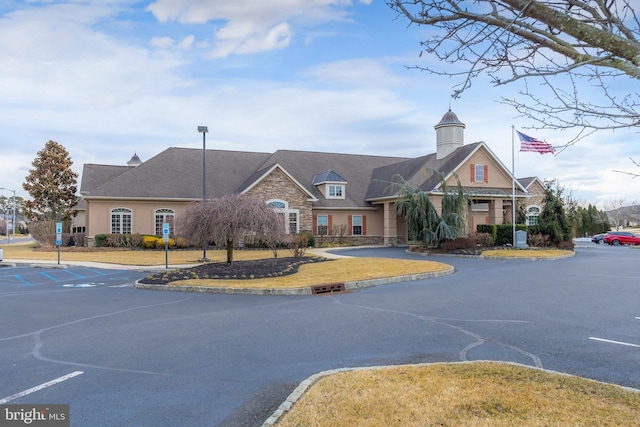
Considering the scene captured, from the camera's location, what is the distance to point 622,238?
135 feet

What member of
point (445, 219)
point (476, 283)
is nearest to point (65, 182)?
point (445, 219)

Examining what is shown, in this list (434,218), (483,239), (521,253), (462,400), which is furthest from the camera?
(483,239)

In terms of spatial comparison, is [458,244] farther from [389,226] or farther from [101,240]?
[101,240]

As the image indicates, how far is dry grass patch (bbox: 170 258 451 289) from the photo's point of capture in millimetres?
13852

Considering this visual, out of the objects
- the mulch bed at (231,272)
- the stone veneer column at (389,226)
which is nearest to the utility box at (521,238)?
the stone veneer column at (389,226)

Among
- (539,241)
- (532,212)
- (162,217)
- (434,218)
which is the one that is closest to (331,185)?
(434,218)

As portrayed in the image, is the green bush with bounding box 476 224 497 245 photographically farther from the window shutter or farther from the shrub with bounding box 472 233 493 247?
the window shutter

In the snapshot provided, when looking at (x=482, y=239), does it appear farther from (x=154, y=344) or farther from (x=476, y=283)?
(x=154, y=344)

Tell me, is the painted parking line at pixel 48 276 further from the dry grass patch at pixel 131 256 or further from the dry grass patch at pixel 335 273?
the dry grass patch at pixel 335 273

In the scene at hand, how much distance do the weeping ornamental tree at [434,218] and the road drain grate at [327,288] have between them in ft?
46.6

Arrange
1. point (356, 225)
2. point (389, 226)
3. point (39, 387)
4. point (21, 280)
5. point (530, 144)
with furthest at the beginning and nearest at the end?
point (356, 225) < point (389, 226) < point (530, 144) < point (21, 280) < point (39, 387)

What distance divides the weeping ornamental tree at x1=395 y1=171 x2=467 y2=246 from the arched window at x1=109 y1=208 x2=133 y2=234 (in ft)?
60.8

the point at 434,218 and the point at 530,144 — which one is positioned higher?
the point at 530,144

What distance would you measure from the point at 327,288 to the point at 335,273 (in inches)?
98.4
